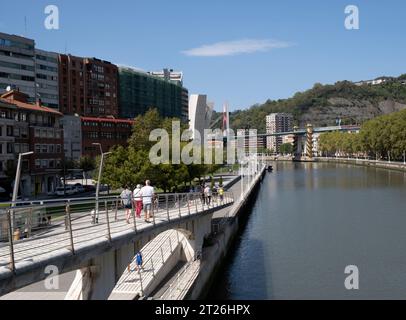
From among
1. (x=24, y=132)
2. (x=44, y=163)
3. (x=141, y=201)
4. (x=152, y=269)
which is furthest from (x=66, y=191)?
(x=141, y=201)

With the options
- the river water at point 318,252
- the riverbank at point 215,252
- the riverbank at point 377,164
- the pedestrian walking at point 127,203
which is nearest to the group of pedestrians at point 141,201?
the pedestrian walking at point 127,203

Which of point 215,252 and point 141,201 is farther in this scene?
point 215,252

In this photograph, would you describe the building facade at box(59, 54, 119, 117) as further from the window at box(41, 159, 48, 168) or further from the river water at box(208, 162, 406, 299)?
the river water at box(208, 162, 406, 299)

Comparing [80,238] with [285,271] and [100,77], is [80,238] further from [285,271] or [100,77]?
[100,77]

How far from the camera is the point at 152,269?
16828mm

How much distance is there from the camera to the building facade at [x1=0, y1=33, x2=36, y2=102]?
71000mm

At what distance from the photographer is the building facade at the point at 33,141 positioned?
44128mm

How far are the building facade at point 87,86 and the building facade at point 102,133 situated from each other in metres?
10.5

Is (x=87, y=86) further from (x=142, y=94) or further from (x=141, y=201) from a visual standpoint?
(x=141, y=201)

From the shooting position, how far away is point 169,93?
126m

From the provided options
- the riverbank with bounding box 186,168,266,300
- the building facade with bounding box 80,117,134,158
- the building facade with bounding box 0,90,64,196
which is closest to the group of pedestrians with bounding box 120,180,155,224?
the riverbank with bounding box 186,168,266,300

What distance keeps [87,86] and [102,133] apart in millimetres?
20562

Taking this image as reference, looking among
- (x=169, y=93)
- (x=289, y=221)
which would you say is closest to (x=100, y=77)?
(x=169, y=93)
